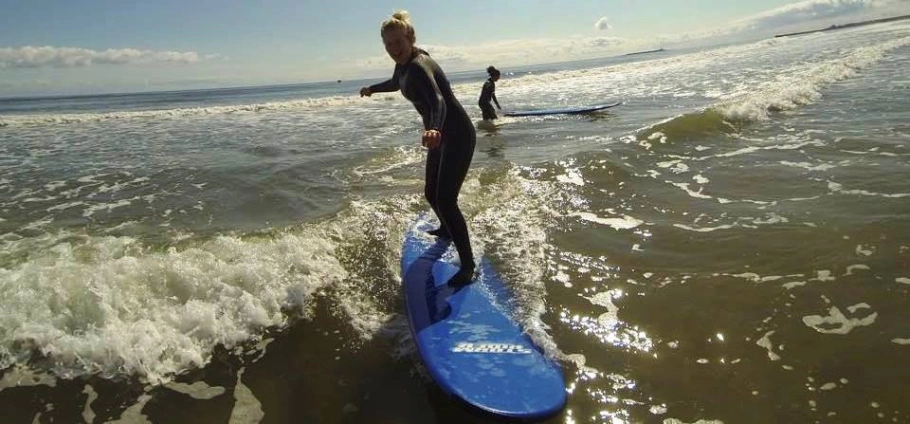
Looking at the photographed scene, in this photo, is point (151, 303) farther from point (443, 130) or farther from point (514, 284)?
point (514, 284)

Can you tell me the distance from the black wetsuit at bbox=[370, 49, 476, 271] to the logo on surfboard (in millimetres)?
1138

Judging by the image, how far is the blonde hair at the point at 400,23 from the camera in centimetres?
376

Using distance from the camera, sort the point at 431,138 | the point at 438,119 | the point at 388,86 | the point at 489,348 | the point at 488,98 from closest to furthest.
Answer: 1. the point at 489,348
2. the point at 431,138
3. the point at 438,119
4. the point at 388,86
5. the point at 488,98

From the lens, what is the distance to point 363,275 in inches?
186

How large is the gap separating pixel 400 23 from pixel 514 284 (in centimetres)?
236

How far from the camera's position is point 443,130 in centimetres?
404

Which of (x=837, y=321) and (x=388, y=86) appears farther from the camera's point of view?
(x=388, y=86)

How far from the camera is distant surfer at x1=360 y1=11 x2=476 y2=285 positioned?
3725mm

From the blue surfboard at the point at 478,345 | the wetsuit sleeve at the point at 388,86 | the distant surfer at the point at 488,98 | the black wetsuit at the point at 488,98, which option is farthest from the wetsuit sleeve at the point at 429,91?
the black wetsuit at the point at 488,98

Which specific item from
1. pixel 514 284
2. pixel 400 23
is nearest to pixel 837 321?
pixel 514 284

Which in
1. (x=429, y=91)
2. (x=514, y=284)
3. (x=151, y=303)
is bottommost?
(x=514, y=284)

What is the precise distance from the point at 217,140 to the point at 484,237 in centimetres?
1136

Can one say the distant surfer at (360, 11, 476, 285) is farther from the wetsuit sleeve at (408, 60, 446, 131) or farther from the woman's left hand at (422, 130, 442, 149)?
the woman's left hand at (422, 130, 442, 149)

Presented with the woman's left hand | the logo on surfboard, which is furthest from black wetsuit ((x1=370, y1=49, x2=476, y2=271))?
the logo on surfboard
